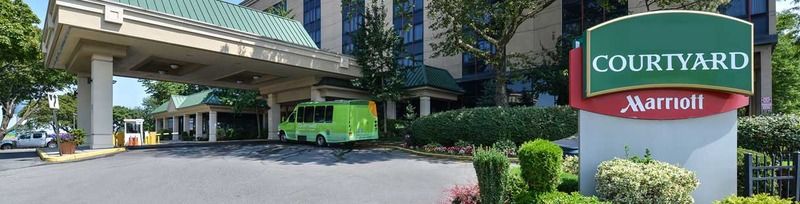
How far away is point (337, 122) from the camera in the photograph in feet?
66.8

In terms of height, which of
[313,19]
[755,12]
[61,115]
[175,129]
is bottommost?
[175,129]

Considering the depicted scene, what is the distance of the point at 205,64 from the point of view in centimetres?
2188

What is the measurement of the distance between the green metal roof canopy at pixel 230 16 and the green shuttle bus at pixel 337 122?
4184 millimetres

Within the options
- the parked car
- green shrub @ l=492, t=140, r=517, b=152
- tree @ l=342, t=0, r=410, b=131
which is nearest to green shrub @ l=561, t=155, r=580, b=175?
green shrub @ l=492, t=140, r=517, b=152

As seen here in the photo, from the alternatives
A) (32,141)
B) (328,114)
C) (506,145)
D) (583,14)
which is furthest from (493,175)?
(32,141)

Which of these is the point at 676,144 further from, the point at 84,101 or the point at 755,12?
the point at 84,101

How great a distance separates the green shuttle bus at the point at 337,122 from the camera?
793 inches

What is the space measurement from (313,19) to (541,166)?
137ft

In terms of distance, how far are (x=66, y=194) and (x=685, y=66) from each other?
10.3 meters

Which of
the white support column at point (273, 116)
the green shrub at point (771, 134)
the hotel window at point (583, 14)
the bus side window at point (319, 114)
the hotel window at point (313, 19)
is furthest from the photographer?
the hotel window at point (313, 19)

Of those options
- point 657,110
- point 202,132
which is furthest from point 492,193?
point 202,132

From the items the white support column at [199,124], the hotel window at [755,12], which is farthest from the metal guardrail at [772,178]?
the white support column at [199,124]

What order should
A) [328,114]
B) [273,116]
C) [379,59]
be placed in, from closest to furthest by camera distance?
[328,114] < [379,59] < [273,116]

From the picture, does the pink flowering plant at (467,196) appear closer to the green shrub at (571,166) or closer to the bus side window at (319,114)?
the green shrub at (571,166)
